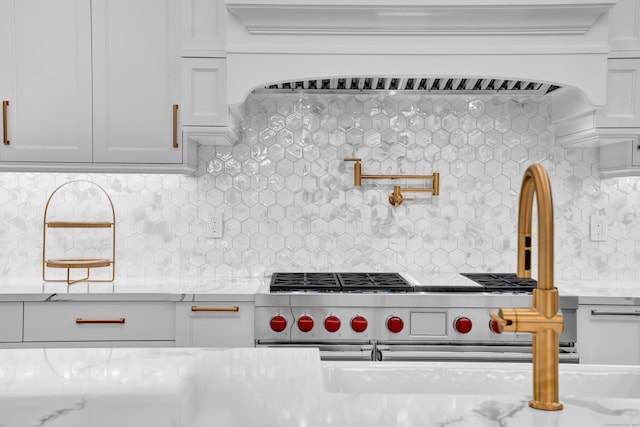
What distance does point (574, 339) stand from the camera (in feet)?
7.53

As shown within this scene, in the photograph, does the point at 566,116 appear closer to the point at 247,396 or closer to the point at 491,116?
the point at 491,116

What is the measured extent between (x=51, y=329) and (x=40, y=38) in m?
1.36

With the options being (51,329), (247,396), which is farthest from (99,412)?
(51,329)

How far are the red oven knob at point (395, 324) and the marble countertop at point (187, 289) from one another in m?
0.30

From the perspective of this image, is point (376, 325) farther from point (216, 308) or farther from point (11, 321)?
point (11, 321)

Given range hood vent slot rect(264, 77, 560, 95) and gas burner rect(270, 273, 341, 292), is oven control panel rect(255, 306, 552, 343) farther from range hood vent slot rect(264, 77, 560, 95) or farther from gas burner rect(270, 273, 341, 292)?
range hood vent slot rect(264, 77, 560, 95)

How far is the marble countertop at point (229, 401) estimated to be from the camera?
786 mm

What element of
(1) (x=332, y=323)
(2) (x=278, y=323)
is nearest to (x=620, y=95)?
(1) (x=332, y=323)

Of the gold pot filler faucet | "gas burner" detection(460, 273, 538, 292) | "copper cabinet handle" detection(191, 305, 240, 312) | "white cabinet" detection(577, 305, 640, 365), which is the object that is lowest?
"white cabinet" detection(577, 305, 640, 365)

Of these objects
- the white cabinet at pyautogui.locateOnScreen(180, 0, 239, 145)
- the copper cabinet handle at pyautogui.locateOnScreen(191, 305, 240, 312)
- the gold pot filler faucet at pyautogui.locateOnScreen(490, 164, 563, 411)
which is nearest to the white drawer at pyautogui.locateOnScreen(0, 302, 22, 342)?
the copper cabinet handle at pyautogui.locateOnScreen(191, 305, 240, 312)

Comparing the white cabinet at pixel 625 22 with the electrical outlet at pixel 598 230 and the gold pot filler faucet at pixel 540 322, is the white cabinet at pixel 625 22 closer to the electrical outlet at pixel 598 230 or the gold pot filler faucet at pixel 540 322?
the electrical outlet at pixel 598 230

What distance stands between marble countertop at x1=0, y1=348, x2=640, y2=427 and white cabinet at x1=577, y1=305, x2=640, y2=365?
4.79ft

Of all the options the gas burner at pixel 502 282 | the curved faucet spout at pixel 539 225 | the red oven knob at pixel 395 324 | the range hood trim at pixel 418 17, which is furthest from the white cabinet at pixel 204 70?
the curved faucet spout at pixel 539 225

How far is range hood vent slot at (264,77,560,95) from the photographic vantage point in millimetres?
2738
